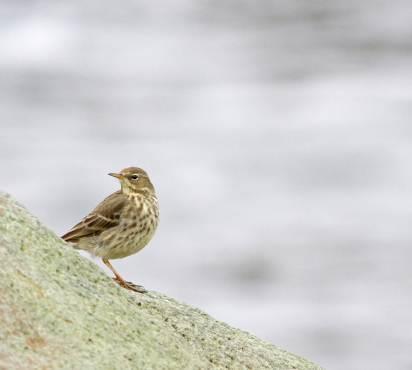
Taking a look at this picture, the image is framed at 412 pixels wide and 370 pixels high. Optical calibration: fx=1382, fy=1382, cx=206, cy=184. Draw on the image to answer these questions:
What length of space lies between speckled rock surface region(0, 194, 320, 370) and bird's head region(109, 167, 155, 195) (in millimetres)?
2736

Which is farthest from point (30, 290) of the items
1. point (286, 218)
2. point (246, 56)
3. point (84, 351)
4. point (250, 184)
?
point (246, 56)

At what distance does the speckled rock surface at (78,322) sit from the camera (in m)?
6.43

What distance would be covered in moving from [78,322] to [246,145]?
1033 inches

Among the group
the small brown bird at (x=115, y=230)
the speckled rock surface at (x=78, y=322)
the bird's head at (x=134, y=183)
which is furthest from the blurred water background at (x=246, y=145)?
the speckled rock surface at (x=78, y=322)

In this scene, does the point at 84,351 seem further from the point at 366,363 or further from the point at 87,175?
the point at 87,175

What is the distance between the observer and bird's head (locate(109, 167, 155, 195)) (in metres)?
10.7

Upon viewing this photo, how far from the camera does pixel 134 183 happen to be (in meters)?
10.7

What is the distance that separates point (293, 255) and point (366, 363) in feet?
19.3

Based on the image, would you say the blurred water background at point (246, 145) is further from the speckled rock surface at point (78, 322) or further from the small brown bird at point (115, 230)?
the speckled rock surface at point (78, 322)

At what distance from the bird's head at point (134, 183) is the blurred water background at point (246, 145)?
30.4ft

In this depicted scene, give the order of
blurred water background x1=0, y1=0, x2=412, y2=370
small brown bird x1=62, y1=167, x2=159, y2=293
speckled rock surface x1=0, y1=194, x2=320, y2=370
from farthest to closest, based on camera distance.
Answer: blurred water background x1=0, y1=0, x2=412, y2=370 → small brown bird x1=62, y1=167, x2=159, y2=293 → speckled rock surface x1=0, y1=194, x2=320, y2=370

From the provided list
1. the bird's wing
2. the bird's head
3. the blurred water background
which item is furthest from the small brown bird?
the blurred water background

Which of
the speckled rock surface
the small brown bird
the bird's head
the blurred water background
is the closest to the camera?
the speckled rock surface

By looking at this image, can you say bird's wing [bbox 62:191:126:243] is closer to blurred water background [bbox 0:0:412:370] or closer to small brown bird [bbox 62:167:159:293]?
small brown bird [bbox 62:167:159:293]
